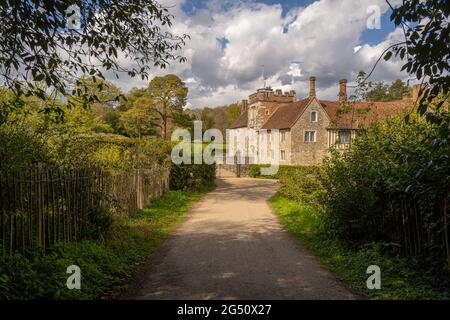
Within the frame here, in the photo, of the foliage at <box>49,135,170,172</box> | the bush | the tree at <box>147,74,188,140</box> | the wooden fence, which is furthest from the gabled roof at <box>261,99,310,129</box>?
the wooden fence

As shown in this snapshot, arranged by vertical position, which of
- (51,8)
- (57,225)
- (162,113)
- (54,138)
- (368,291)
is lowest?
(368,291)

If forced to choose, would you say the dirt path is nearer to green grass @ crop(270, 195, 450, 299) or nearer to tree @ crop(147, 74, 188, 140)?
green grass @ crop(270, 195, 450, 299)

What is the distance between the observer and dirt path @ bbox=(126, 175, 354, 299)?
20.3 feet

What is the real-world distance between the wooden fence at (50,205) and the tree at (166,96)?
28.9 meters

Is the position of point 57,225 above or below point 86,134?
below

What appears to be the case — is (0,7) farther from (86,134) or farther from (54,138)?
(86,134)

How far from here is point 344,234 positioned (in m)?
9.48

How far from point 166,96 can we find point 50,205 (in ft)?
108

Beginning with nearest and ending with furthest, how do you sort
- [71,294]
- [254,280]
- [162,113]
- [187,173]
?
1. [71,294]
2. [254,280]
3. [187,173]
4. [162,113]

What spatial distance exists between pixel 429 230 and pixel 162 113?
35496 mm

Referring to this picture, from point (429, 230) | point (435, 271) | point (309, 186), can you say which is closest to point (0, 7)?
point (429, 230)

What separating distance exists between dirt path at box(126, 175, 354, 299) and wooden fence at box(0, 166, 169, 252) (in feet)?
6.13

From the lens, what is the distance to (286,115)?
4681cm

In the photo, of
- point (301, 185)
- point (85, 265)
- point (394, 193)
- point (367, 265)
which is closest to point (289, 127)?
point (301, 185)
